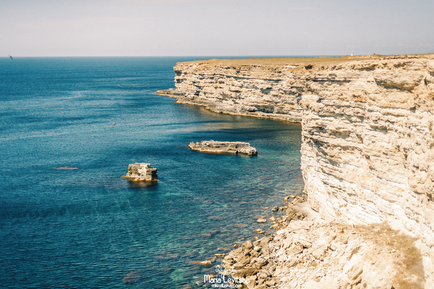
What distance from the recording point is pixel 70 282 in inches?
1107

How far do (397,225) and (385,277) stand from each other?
4.55m

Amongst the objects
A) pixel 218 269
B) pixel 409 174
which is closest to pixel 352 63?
pixel 409 174

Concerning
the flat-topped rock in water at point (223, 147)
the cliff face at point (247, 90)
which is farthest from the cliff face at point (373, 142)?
the cliff face at point (247, 90)

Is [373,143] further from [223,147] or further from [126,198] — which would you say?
[223,147]

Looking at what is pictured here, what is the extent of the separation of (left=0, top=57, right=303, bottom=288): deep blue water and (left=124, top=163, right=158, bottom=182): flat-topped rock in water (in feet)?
6.17

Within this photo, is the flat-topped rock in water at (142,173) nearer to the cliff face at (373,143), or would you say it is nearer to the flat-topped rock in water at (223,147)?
the flat-topped rock in water at (223,147)

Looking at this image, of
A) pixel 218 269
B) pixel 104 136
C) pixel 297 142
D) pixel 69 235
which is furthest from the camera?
pixel 104 136

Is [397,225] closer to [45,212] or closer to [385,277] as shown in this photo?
[385,277]

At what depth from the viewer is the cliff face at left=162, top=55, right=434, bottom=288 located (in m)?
20.3

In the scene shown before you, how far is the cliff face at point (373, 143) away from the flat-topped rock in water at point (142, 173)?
24.6 metres

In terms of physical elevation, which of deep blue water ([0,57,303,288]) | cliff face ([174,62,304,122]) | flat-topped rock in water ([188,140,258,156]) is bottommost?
deep blue water ([0,57,303,288])

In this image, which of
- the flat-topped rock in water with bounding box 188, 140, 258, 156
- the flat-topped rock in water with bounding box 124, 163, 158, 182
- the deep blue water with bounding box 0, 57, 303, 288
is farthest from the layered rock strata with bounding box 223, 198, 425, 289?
the flat-topped rock in water with bounding box 188, 140, 258, 156

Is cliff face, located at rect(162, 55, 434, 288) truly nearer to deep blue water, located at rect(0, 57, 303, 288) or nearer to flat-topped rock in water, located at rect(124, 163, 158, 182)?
deep blue water, located at rect(0, 57, 303, 288)

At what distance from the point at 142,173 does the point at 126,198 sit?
719 cm
